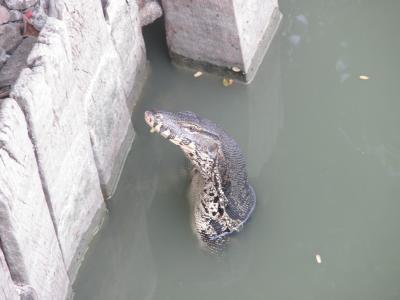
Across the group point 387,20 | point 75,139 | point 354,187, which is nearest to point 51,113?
point 75,139

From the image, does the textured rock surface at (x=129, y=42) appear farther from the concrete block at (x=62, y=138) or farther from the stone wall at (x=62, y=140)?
the concrete block at (x=62, y=138)

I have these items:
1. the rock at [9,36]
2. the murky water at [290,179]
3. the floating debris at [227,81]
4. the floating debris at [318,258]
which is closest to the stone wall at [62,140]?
the rock at [9,36]

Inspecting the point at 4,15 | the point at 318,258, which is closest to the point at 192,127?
the point at 318,258

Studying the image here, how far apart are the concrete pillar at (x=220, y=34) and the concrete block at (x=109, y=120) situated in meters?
0.80

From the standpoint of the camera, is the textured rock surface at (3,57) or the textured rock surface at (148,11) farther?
the textured rock surface at (148,11)

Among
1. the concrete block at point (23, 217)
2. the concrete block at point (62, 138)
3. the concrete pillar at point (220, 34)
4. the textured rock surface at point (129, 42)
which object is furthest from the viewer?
the concrete pillar at point (220, 34)

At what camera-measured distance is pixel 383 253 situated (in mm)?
5992

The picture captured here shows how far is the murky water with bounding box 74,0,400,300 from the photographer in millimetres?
5957

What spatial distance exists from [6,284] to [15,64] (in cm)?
174

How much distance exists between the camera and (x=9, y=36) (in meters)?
5.91

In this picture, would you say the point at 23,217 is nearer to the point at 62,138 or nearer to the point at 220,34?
the point at 62,138

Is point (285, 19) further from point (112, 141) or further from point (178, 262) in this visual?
point (178, 262)

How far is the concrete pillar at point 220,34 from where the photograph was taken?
22.2 ft

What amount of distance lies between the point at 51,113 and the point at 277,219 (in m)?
2.06
